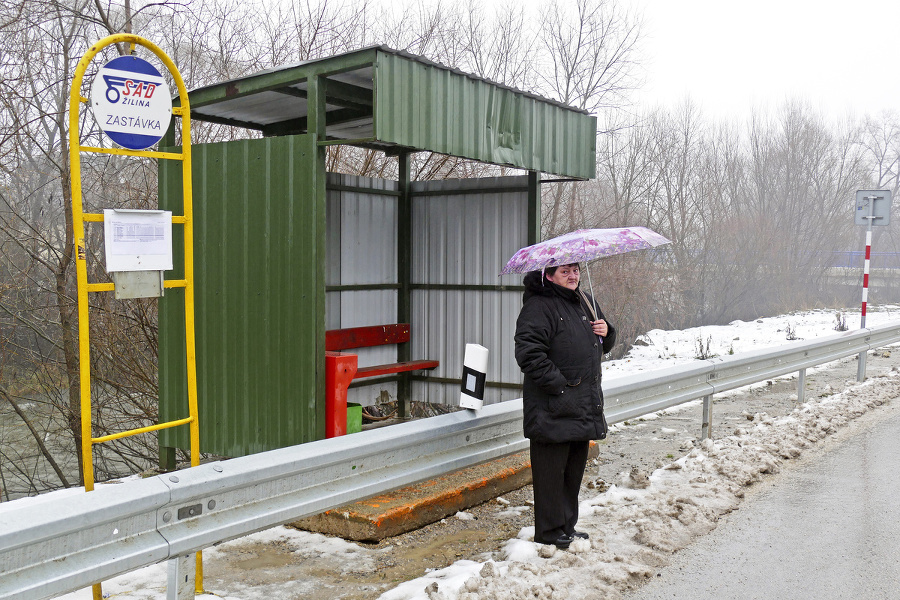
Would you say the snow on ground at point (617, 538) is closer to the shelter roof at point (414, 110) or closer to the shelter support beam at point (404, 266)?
the shelter roof at point (414, 110)

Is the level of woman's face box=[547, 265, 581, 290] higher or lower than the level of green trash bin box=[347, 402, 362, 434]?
higher

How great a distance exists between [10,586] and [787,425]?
6.80m

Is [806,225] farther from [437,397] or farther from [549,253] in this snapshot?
[549,253]

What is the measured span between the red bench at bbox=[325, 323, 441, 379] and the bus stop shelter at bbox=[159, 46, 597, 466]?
0.13 meters

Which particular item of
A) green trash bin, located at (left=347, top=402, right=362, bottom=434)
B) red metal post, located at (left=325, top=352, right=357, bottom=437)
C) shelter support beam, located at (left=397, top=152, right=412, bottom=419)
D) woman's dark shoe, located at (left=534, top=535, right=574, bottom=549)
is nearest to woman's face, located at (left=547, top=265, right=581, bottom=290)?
woman's dark shoe, located at (left=534, top=535, right=574, bottom=549)

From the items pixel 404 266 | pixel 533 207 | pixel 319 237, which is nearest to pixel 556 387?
pixel 319 237

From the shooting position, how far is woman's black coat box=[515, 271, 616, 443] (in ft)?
13.8

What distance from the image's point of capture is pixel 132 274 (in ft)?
11.9

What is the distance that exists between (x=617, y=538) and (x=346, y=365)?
2.12 m

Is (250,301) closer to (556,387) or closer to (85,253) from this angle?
(85,253)

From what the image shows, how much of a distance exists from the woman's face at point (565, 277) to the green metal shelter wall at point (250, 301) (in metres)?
1.68

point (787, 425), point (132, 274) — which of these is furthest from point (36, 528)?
point (787, 425)

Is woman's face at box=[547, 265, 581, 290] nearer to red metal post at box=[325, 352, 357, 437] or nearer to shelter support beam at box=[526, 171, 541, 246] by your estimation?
red metal post at box=[325, 352, 357, 437]

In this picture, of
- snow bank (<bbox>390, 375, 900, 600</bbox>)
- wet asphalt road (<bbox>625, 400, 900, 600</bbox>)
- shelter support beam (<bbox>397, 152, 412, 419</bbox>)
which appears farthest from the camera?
shelter support beam (<bbox>397, 152, 412, 419</bbox>)
